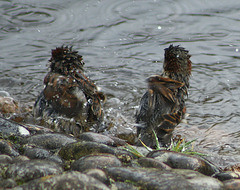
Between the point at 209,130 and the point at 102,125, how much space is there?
5.82ft

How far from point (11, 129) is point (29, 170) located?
52.0 inches

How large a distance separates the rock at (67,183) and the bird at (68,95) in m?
2.91

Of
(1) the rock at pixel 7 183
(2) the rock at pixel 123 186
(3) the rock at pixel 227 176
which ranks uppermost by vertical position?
(1) the rock at pixel 7 183

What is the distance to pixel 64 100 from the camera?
5.37m

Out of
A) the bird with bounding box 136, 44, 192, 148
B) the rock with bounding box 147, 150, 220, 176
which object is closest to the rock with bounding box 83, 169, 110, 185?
the rock with bounding box 147, 150, 220, 176

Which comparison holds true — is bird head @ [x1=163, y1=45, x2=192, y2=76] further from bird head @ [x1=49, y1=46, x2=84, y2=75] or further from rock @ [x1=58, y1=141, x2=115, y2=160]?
rock @ [x1=58, y1=141, x2=115, y2=160]

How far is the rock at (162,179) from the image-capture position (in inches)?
105

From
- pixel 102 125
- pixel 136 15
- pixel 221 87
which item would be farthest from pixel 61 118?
pixel 136 15

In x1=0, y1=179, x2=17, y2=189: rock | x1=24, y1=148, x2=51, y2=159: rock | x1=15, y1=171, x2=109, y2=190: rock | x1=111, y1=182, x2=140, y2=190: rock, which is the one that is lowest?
x1=111, y1=182, x2=140, y2=190: rock

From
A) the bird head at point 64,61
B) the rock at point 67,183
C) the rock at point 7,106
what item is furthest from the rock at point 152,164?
the rock at point 7,106

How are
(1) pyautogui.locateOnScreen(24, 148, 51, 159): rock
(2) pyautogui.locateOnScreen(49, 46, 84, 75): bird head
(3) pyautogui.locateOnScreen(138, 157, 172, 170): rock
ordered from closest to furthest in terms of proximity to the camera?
(3) pyautogui.locateOnScreen(138, 157, 172, 170): rock → (1) pyautogui.locateOnScreen(24, 148, 51, 159): rock → (2) pyautogui.locateOnScreen(49, 46, 84, 75): bird head

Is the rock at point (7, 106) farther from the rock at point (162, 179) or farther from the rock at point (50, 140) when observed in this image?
the rock at point (162, 179)

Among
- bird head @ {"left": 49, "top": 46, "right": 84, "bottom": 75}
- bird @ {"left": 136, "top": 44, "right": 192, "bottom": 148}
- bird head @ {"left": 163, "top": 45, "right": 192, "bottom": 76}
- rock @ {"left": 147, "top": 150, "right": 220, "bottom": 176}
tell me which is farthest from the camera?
bird head @ {"left": 49, "top": 46, "right": 84, "bottom": 75}

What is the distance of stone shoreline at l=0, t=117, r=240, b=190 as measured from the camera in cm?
255
